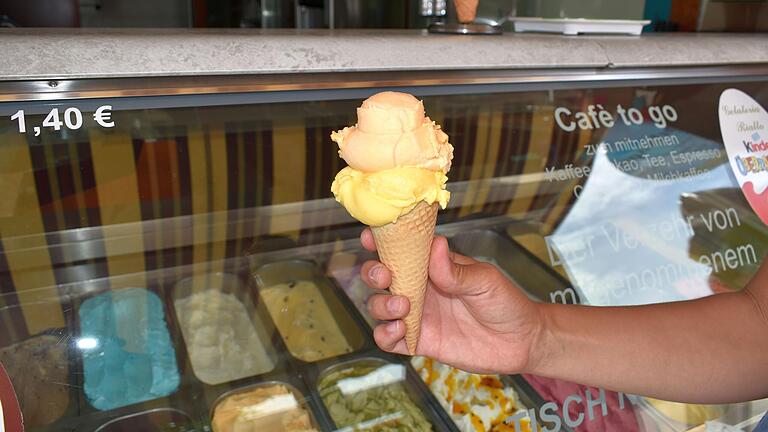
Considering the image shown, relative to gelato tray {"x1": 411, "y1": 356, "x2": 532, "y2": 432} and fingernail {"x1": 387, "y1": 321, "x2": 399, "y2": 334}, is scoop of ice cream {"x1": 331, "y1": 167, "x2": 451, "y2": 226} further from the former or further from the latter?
gelato tray {"x1": 411, "y1": 356, "x2": 532, "y2": 432}

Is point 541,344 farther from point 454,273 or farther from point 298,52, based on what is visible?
point 298,52

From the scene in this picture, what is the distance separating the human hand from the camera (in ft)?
3.51

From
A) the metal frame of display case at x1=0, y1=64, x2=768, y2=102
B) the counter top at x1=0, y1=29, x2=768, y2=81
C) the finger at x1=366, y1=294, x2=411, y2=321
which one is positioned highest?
the counter top at x1=0, y1=29, x2=768, y2=81

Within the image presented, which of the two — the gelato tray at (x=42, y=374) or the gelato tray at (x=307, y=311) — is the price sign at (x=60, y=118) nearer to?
the gelato tray at (x=42, y=374)

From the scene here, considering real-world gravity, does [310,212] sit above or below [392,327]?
below

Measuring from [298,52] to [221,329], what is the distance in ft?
3.04

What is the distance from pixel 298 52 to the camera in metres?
1.23

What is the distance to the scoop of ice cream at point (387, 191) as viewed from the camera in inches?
35.6

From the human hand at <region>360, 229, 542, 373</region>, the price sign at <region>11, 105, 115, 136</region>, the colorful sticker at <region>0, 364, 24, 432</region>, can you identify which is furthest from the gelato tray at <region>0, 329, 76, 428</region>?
the human hand at <region>360, 229, 542, 373</region>

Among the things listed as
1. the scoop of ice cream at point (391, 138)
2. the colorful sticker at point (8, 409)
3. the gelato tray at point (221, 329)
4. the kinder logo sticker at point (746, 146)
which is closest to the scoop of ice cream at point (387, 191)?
the scoop of ice cream at point (391, 138)

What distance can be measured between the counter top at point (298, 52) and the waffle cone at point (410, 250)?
0.45 metres

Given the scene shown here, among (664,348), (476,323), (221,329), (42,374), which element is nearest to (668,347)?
(664,348)

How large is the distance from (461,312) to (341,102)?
601mm

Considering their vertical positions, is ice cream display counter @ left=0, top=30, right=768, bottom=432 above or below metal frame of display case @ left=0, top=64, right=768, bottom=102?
below
